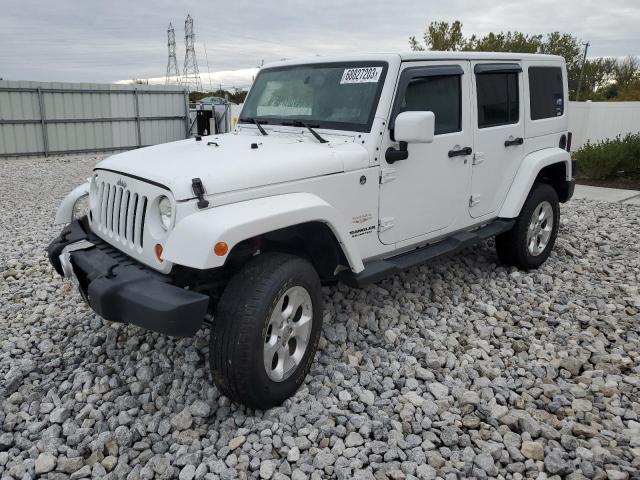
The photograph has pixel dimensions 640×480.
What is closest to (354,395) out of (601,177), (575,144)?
(601,177)

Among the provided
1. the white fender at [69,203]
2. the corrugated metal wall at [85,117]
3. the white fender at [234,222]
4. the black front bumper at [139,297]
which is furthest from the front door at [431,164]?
the corrugated metal wall at [85,117]

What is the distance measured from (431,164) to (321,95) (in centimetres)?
92

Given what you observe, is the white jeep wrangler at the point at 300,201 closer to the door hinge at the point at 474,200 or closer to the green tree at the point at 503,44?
the door hinge at the point at 474,200

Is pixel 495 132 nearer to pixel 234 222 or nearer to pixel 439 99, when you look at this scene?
pixel 439 99

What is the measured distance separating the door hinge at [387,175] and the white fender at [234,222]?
605 mm

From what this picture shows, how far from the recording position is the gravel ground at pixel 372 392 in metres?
2.62

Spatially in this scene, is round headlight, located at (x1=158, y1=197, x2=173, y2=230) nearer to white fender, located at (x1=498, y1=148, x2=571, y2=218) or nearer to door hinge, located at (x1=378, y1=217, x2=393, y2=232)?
door hinge, located at (x1=378, y1=217, x2=393, y2=232)

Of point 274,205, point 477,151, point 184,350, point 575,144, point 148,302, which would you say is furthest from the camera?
point 575,144

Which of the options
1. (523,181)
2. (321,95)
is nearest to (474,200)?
(523,181)

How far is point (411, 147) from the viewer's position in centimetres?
367

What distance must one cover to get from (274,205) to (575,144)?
12731mm

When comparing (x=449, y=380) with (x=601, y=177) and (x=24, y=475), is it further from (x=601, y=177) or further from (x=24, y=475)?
(x=601, y=177)

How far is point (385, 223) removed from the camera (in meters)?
3.62

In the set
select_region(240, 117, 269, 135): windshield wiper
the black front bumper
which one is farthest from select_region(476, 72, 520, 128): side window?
the black front bumper
